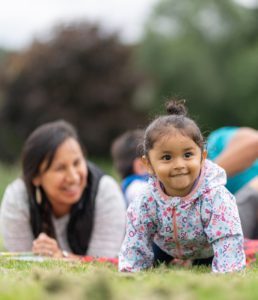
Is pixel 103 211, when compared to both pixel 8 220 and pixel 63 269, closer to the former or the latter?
pixel 8 220

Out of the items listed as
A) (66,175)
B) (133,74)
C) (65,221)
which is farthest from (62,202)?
(133,74)

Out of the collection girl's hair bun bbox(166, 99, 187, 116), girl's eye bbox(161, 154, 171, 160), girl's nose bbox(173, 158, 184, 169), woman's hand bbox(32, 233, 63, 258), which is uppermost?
girl's hair bun bbox(166, 99, 187, 116)

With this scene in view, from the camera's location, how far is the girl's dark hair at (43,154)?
6852 mm

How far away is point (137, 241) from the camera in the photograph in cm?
534

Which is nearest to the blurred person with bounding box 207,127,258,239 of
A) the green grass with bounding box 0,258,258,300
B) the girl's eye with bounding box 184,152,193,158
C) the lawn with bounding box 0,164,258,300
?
the girl's eye with bounding box 184,152,193,158

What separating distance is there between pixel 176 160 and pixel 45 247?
6.93 feet

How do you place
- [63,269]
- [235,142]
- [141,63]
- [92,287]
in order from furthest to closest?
[141,63] → [235,142] → [63,269] → [92,287]

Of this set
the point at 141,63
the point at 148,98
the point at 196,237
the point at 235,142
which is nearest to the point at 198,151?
the point at 196,237

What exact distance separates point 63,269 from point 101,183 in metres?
2.33

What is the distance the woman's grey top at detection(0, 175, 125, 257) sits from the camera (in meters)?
7.11

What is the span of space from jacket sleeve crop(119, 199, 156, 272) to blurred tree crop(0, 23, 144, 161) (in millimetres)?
33916

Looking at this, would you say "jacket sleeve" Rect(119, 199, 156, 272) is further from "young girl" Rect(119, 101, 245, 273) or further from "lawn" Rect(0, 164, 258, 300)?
"lawn" Rect(0, 164, 258, 300)

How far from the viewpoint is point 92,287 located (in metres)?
3.07

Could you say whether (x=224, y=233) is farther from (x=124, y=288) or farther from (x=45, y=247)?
(x=45, y=247)
